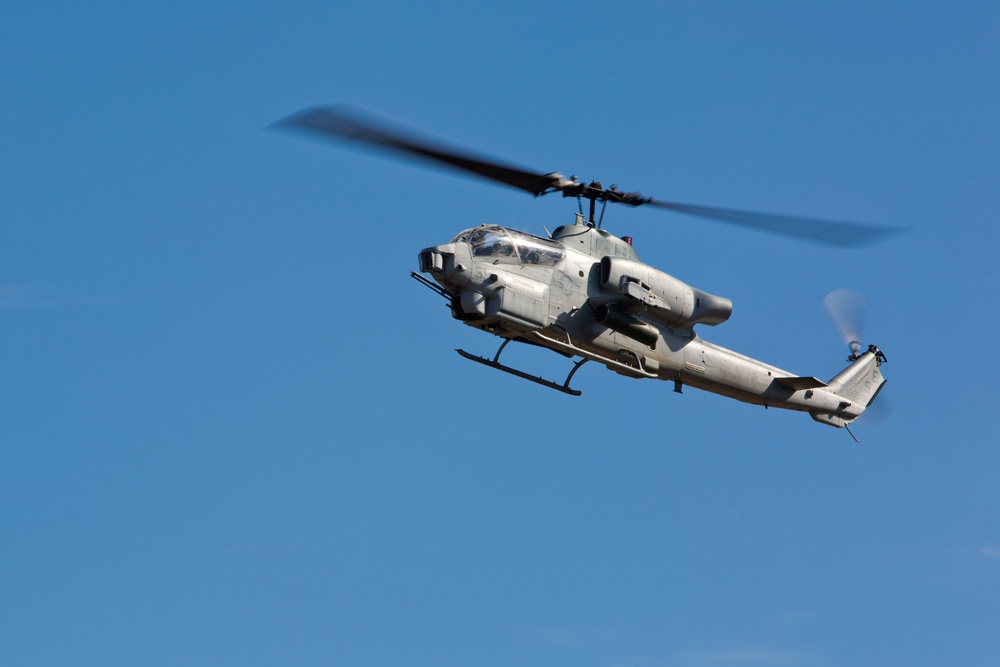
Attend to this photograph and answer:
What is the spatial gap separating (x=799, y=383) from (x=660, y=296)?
562cm

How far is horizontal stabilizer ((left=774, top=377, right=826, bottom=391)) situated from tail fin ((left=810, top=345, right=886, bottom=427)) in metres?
2.01

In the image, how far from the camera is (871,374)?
124 ft

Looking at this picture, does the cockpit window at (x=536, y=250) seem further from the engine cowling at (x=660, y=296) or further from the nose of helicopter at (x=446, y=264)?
the nose of helicopter at (x=446, y=264)

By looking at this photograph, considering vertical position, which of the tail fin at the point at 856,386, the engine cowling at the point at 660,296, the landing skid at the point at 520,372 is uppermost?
the tail fin at the point at 856,386

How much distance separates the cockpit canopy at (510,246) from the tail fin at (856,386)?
1045cm

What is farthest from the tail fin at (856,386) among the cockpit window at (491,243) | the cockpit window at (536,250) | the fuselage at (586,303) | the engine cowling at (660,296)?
the cockpit window at (491,243)

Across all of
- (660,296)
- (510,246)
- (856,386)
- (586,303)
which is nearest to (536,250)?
(510,246)

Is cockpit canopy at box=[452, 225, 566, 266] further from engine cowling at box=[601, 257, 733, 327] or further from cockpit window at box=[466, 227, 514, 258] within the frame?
engine cowling at box=[601, 257, 733, 327]

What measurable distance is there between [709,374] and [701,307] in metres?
1.85

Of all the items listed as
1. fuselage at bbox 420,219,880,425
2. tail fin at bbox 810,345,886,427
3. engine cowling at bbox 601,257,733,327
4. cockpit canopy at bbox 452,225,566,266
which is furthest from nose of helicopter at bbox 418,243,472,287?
tail fin at bbox 810,345,886,427

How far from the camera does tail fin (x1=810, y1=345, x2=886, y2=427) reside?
36406mm

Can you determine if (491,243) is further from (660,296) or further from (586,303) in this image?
(660,296)

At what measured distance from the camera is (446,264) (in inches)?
1094

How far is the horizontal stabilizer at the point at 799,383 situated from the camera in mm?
34000
